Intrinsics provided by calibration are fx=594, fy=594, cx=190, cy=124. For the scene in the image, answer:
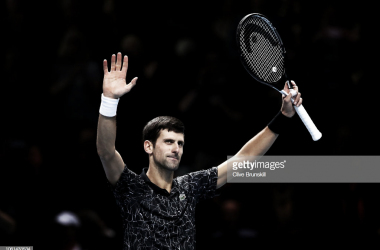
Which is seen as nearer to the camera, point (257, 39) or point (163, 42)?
point (257, 39)

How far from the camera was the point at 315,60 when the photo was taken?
6.49 metres

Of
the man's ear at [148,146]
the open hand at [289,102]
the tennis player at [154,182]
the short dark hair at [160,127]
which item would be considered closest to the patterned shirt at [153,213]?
the tennis player at [154,182]

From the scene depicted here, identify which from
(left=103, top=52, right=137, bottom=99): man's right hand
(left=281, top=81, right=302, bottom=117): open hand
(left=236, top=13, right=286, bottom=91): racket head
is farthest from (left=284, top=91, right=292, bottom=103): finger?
(left=103, top=52, right=137, bottom=99): man's right hand

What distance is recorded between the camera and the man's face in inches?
157

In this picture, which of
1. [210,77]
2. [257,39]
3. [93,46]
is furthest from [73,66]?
[257,39]

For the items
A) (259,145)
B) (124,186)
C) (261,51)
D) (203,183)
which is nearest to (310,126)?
(259,145)

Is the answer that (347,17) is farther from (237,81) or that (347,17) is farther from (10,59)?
(10,59)

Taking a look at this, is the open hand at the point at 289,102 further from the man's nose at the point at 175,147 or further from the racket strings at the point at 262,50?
the man's nose at the point at 175,147

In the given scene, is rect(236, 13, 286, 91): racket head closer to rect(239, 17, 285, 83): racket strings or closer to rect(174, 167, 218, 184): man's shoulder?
rect(239, 17, 285, 83): racket strings

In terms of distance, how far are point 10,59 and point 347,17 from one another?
163 inches

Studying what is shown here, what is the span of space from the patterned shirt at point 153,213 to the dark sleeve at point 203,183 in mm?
74
